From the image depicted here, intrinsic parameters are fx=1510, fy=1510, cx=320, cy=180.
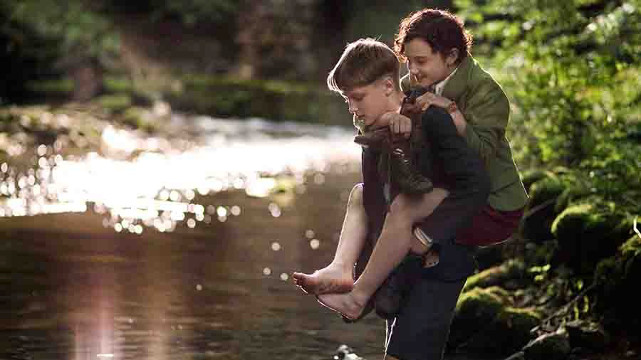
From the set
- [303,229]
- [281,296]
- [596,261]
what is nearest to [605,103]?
[596,261]

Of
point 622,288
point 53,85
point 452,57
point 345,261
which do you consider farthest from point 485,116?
point 53,85

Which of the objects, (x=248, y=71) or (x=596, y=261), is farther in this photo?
(x=248, y=71)

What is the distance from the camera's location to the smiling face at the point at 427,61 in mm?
5598

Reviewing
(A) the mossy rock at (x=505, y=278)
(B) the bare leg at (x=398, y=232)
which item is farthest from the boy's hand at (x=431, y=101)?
(A) the mossy rock at (x=505, y=278)

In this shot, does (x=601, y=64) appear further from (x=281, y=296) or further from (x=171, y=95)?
(x=171, y=95)

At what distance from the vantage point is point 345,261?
5.71 m

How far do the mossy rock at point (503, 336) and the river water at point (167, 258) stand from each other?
673 millimetres

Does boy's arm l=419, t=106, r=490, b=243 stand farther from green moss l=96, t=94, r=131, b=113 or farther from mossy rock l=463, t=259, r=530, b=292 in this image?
green moss l=96, t=94, r=131, b=113

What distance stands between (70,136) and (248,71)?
959 inches

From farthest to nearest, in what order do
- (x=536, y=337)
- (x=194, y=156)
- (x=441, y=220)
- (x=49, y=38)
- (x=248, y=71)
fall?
(x=248, y=71) → (x=49, y=38) → (x=194, y=156) → (x=536, y=337) → (x=441, y=220)

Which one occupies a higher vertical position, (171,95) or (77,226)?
(171,95)

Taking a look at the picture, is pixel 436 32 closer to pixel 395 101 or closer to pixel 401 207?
pixel 395 101

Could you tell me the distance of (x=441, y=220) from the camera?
217 inches

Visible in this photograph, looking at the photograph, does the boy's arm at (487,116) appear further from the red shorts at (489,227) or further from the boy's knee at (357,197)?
the boy's knee at (357,197)
